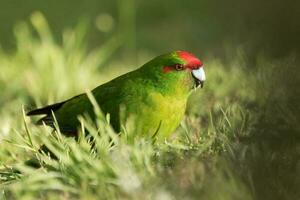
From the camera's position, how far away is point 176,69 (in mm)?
3342

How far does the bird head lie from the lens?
3309mm

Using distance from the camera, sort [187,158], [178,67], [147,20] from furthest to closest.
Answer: [147,20], [178,67], [187,158]

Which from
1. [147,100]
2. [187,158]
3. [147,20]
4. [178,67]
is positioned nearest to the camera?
[187,158]

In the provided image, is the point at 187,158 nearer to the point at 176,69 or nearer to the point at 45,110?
the point at 176,69

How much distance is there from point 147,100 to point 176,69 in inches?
9.7

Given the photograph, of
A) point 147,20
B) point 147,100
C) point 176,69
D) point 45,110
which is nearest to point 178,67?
point 176,69

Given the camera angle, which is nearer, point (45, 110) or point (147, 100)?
point (147, 100)

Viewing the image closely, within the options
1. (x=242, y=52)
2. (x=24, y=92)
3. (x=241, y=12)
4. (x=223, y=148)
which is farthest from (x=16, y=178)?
(x=241, y=12)

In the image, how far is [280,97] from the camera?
82.0 inches

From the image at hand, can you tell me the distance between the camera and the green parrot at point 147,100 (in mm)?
3119

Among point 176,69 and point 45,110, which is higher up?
point 176,69

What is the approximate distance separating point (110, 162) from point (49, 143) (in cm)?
33

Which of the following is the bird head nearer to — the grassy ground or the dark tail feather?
the grassy ground

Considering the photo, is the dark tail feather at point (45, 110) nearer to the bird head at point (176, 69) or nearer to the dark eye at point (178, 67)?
the bird head at point (176, 69)
